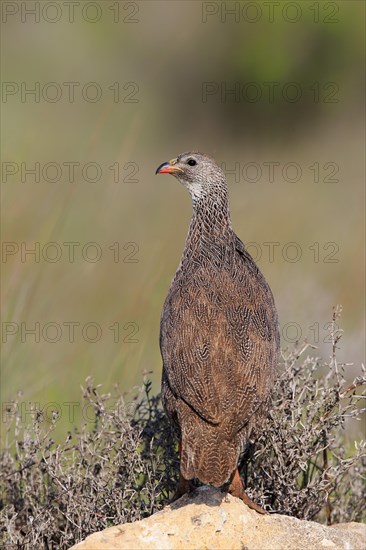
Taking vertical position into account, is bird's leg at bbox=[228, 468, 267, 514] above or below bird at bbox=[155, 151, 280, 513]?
below

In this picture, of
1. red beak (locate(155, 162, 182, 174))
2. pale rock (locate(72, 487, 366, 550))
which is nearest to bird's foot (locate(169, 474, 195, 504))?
pale rock (locate(72, 487, 366, 550))

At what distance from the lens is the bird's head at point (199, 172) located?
6.54 metres

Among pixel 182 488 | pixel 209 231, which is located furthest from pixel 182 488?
pixel 209 231

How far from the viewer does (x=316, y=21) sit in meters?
17.1

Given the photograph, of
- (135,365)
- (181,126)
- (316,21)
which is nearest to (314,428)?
(135,365)

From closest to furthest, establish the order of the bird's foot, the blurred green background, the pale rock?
the pale rock → the bird's foot → the blurred green background

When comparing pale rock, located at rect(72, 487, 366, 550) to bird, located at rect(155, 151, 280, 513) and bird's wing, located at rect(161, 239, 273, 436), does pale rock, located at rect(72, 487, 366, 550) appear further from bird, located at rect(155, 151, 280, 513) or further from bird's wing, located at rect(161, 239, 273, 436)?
bird's wing, located at rect(161, 239, 273, 436)

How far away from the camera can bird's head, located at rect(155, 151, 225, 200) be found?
21.5 ft

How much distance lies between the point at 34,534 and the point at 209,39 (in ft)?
45.3

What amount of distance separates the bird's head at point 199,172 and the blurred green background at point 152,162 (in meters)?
1.10

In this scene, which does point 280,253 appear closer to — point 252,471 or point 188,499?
point 252,471

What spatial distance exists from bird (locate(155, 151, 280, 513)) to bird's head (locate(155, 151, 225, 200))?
53 centimetres

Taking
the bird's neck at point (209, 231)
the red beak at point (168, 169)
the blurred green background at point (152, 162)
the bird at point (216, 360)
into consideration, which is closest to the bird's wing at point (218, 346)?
the bird at point (216, 360)

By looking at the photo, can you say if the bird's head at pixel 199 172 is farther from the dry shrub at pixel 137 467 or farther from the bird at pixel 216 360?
the dry shrub at pixel 137 467
